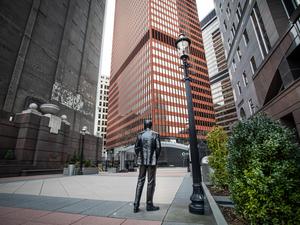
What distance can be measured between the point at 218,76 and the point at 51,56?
105827 millimetres

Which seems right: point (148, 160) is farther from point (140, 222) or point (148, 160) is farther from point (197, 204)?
point (197, 204)

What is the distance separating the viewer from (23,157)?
44.7 feet

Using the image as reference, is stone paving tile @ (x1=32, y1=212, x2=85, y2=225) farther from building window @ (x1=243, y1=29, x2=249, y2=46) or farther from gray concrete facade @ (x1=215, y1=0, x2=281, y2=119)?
building window @ (x1=243, y1=29, x2=249, y2=46)

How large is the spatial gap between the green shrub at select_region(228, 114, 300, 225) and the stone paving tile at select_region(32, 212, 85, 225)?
324 centimetres

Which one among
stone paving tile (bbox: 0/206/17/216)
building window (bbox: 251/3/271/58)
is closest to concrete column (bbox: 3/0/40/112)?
stone paving tile (bbox: 0/206/17/216)

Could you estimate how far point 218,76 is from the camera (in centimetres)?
10669

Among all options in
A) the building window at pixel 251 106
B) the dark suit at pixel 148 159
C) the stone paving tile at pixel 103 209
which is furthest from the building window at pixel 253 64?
the stone paving tile at pixel 103 209

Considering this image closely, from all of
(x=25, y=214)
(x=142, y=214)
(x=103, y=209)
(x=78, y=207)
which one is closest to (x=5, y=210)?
(x=25, y=214)

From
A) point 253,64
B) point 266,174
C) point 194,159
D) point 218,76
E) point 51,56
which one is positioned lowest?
point 266,174

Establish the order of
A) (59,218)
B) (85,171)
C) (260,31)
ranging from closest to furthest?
(59,218) < (260,31) < (85,171)

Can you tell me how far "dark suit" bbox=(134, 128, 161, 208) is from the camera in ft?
12.5

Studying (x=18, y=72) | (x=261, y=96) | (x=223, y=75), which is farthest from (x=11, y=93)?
(x=223, y=75)

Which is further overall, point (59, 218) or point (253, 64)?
point (253, 64)

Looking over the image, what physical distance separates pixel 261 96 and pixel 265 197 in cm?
1503
